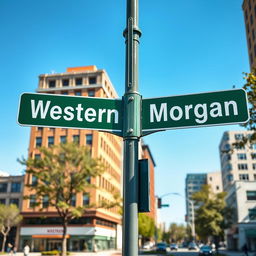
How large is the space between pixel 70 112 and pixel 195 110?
1348 millimetres

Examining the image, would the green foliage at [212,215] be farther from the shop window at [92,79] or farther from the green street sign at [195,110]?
the green street sign at [195,110]

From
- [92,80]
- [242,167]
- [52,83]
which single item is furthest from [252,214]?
[52,83]

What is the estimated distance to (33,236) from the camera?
54.2 m

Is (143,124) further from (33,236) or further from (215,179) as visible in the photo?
(215,179)

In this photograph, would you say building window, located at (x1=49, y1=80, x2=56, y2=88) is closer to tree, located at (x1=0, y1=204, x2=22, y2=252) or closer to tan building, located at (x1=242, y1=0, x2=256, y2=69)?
tree, located at (x1=0, y1=204, x2=22, y2=252)

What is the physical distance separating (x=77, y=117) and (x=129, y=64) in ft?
2.69

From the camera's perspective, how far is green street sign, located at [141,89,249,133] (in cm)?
340

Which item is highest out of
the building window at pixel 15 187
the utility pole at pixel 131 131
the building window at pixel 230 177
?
the building window at pixel 230 177

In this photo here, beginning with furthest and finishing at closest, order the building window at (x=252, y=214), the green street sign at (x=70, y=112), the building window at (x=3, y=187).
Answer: the building window at (x=3, y=187)
the building window at (x=252, y=214)
the green street sign at (x=70, y=112)

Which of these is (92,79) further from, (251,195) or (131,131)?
(131,131)

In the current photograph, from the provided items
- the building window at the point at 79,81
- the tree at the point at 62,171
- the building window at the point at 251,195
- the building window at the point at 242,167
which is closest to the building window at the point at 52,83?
the building window at the point at 79,81

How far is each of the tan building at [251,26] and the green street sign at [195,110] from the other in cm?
4448

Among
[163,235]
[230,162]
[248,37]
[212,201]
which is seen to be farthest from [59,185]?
[163,235]

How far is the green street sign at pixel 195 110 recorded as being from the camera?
340 cm
